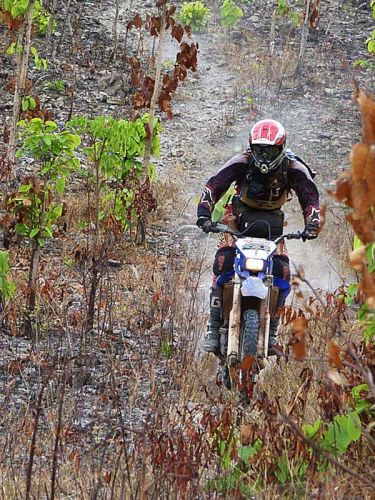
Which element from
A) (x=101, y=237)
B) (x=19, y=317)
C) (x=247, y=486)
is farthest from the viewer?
(x=101, y=237)

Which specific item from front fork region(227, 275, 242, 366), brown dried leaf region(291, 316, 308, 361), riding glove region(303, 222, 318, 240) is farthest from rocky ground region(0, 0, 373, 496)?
brown dried leaf region(291, 316, 308, 361)

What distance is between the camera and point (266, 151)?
18.6ft

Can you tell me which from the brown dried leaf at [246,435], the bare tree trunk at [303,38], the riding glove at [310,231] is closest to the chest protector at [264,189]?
the riding glove at [310,231]

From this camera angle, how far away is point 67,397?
498 cm

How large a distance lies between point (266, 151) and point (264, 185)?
33cm

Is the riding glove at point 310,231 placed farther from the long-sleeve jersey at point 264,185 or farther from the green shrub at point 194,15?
the green shrub at point 194,15

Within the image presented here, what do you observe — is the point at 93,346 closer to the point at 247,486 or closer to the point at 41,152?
the point at 41,152

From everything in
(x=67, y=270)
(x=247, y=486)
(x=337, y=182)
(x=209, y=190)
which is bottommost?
(x=67, y=270)

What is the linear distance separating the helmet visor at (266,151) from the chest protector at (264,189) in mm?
143

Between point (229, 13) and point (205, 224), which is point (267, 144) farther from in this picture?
point (229, 13)

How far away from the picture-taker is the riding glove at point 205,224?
5.64 metres

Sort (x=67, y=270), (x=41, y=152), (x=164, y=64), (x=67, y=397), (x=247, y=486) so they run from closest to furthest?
1. (x=247, y=486)
2. (x=67, y=397)
3. (x=41, y=152)
4. (x=67, y=270)
5. (x=164, y=64)

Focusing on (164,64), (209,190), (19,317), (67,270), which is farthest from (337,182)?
(164,64)

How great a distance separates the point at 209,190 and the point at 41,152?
4.04 feet
